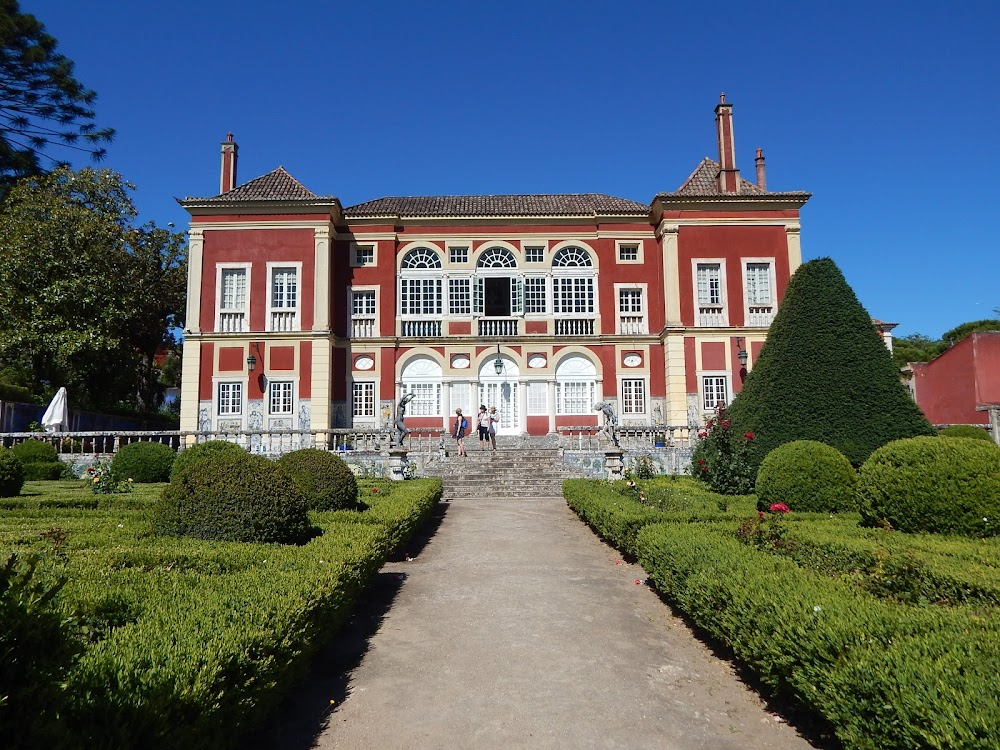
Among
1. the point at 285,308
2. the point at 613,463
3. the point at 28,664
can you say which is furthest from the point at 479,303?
the point at 28,664

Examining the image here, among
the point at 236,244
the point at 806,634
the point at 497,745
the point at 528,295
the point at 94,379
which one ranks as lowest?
the point at 497,745

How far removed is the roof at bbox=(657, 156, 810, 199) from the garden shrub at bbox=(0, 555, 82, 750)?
2655 centimetres

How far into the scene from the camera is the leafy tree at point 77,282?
985 inches

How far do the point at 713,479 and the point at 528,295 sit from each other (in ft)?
50.7

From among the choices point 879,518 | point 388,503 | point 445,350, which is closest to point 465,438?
point 445,350

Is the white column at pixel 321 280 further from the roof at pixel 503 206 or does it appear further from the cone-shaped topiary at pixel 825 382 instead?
the cone-shaped topiary at pixel 825 382

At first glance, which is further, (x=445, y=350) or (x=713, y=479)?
(x=445, y=350)

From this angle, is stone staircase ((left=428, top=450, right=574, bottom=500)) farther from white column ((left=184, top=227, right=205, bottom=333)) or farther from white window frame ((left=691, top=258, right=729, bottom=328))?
white column ((left=184, top=227, right=205, bottom=333))

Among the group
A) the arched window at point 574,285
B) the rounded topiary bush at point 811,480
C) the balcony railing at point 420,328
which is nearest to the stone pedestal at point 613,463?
the rounded topiary bush at point 811,480

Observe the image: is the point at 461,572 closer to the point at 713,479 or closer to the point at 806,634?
the point at 806,634

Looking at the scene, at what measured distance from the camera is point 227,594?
4664mm

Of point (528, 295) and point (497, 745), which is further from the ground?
point (528, 295)

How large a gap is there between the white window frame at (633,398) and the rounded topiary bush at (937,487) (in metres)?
18.8

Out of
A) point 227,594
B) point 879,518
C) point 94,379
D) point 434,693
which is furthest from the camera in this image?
point 94,379
